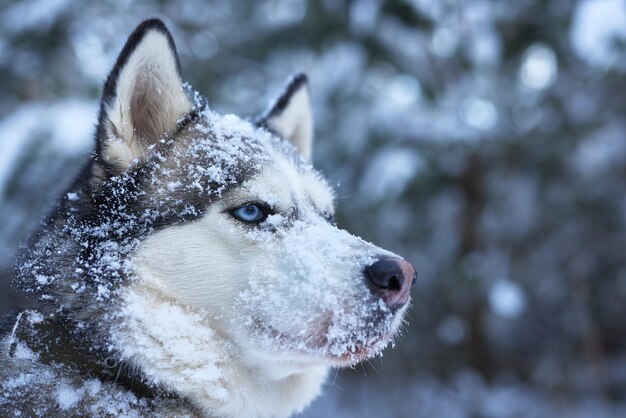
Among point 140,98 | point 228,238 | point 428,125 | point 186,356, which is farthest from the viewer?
point 428,125

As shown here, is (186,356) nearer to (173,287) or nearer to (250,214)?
(173,287)

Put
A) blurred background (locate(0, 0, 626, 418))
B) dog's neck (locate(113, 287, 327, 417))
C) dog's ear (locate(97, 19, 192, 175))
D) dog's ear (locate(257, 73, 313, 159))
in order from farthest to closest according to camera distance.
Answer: blurred background (locate(0, 0, 626, 418)) → dog's ear (locate(257, 73, 313, 159)) → dog's ear (locate(97, 19, 192, 175)) → dog's neck (locate(113, 287, 327, 417))

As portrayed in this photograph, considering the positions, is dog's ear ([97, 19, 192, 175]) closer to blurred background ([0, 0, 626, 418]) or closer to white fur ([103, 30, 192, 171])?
white fur ([103, 30, 192, 171])

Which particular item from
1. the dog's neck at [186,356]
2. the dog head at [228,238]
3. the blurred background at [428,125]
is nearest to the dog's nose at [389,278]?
the dog head at [228,238]

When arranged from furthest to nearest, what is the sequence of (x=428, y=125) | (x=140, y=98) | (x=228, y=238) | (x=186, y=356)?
(x=428, y=125) < (x=140, y=98) < (x=228, y=238) < (x=186, y=356)

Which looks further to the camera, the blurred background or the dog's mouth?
the blurred background

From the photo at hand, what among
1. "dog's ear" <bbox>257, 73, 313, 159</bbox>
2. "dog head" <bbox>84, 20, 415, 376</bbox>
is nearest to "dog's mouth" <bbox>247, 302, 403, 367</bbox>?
"dog head" <bbox>84, 20, 415, 376</bbox>

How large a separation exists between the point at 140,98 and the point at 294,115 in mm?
978

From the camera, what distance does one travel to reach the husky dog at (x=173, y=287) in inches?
67.6

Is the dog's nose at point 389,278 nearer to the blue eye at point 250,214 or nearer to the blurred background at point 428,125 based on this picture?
the blue eye at point 250,214

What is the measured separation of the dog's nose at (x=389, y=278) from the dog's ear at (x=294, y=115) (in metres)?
1.18

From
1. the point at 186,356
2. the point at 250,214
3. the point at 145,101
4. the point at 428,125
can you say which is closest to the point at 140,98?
the point at 145,101

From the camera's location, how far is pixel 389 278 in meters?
1.75

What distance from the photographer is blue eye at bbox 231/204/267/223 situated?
1925 millimetres
